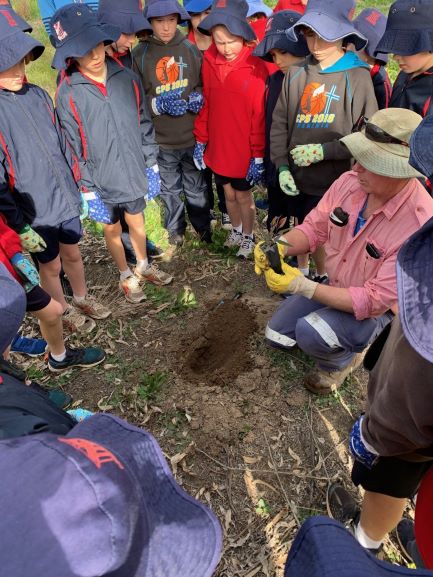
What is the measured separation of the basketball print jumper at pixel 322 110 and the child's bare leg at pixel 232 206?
0.87 m

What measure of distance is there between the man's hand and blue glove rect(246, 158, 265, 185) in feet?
6.75

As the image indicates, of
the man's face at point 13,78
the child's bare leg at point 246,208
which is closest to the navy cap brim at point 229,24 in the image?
the child's bare leg at point 246,208

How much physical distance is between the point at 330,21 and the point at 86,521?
3.53 m

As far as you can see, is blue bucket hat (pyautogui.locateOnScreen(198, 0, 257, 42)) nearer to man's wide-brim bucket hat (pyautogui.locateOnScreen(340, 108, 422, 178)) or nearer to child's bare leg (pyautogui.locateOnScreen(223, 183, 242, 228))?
child's bare leg (pyautogui.locateOnScreen(223, 183, 242, 228))

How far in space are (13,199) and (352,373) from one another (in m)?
2.83

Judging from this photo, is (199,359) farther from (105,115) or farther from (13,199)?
(105,115)

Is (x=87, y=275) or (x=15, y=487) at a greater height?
(x=15, y=487)

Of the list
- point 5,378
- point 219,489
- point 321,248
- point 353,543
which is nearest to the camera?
point 353,543

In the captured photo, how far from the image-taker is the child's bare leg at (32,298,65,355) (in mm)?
3018

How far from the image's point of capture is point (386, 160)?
7.70 ft

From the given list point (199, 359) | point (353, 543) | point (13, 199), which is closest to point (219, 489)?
point (199, 359)

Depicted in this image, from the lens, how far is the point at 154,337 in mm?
3773

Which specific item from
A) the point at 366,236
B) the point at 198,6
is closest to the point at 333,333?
the point at 366,236

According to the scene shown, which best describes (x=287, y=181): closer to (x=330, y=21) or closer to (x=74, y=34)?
(x=330, y=21)
